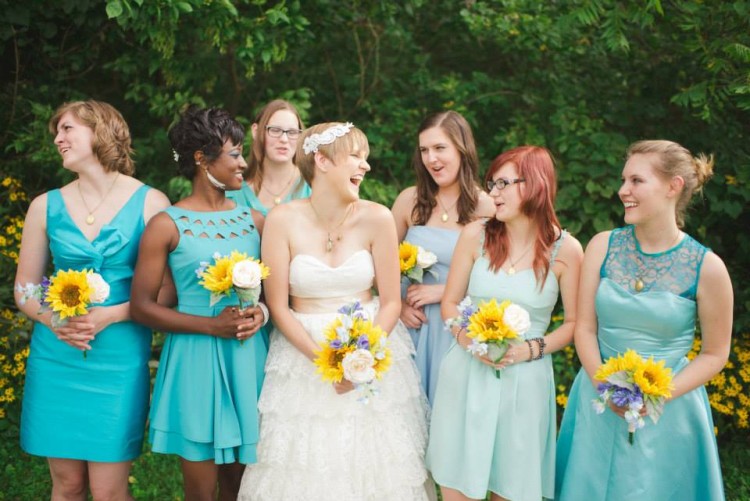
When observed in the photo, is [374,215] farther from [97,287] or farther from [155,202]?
[97,287]

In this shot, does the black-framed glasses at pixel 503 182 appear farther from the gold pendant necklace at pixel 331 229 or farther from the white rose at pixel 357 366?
the white rose at pixel 357 366

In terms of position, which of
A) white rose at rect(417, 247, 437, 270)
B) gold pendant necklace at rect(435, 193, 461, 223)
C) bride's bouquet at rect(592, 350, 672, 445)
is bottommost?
bride's bouquet at rect(592, 350, 672, 445)

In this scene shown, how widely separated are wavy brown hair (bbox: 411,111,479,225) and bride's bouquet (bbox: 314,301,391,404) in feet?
4.03

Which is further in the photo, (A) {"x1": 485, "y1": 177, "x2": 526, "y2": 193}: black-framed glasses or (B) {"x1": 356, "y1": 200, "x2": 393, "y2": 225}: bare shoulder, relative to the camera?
(B) {"x1": 356, "y1": 200, "x2": 393, "y2": 225}: bare shoulder

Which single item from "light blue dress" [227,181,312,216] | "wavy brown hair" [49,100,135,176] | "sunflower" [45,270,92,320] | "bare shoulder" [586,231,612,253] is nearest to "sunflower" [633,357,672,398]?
"bare shoulder" [586,231,612,253]

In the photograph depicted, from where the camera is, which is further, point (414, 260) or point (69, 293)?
point (414, 260)

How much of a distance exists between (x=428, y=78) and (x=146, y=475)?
4.47 metres

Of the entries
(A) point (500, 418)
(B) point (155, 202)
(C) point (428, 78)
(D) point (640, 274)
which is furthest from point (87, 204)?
(C) point (428, 78)

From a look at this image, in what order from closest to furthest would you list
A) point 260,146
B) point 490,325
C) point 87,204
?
point 490,325 → point 87,204 → point 260,146

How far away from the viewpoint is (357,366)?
126 inches

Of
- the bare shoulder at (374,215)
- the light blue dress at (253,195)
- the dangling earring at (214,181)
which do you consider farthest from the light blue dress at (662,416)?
the light blue dress at (253,195)

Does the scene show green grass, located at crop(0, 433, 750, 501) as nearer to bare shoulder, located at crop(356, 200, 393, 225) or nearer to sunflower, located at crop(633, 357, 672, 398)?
bare shoulder, located at crop(356, 200, 393, 225)

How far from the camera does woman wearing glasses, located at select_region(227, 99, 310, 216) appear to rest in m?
4.70

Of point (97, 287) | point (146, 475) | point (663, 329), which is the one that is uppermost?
point (97, 287)
